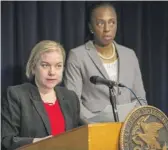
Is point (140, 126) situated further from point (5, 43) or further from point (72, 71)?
point (5, 43)

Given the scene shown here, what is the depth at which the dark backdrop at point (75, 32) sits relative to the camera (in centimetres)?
274

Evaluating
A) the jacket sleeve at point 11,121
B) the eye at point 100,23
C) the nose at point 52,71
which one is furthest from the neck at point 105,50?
the jacket sleeve at point 11,121

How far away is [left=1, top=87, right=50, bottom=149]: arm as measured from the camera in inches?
81.2

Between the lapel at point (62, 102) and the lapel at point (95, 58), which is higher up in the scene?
the lapel at point (95, 58)

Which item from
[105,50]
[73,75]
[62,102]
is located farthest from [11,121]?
[105,50]

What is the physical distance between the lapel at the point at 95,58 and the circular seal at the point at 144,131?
0.86 metres

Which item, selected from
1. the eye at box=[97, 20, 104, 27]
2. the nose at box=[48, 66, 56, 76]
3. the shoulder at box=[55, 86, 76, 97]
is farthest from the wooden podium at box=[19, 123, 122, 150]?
the eye at box=[97, 20, 104, 27]

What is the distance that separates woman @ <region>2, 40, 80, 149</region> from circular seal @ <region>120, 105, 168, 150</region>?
0.58m

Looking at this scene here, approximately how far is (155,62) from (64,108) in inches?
42.7

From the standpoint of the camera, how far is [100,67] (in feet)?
8.29

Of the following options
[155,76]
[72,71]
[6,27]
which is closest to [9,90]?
[72,71]

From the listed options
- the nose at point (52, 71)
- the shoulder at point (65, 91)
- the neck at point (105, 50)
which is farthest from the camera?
the neck at point (105, 50)

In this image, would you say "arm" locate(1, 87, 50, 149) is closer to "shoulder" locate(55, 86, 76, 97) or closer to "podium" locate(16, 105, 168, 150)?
"shoulder" locate(55, 86, 76, 97)

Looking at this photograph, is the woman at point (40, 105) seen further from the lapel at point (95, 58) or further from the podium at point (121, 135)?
the podium at point (121, 135)
